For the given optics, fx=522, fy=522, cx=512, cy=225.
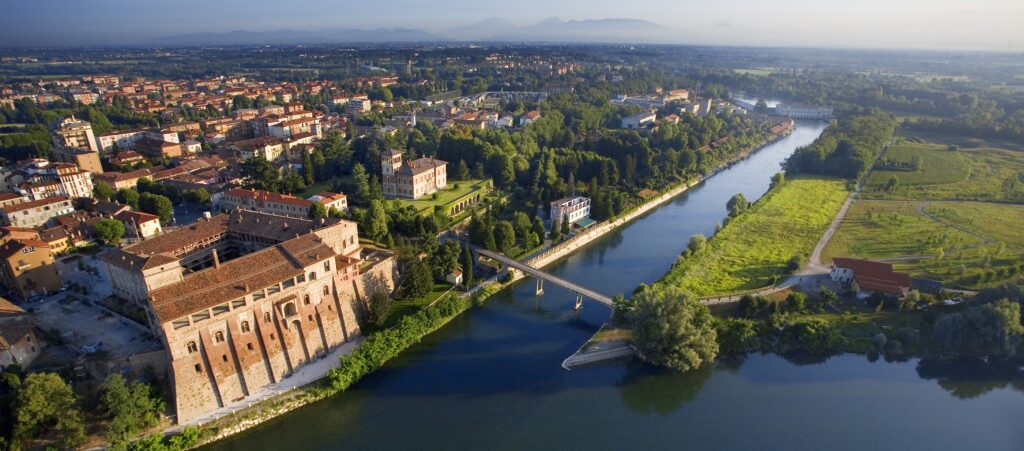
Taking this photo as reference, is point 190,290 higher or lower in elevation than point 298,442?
higher

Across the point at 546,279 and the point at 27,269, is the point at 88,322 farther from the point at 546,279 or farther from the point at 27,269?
the point at 546,279

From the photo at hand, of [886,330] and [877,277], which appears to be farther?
[877,277]

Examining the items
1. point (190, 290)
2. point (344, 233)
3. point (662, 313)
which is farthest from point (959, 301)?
point (190, 290)

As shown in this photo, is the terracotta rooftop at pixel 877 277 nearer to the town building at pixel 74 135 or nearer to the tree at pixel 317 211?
the tree at pixel 317 211

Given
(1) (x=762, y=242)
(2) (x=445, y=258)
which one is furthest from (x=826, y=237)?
(2) (x=445, y=258)

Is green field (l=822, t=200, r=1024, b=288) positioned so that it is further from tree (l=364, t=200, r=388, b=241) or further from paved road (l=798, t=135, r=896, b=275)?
tree (l=364, t=200, r=388, b=241)

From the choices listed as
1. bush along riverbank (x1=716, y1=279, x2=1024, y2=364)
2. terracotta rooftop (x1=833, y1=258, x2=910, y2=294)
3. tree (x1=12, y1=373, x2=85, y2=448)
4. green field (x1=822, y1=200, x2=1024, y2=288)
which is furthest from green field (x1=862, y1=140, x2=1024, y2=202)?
tree (x1=12, y1=373, x2=85, y2=448)

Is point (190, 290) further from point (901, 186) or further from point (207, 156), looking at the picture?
point (901, 186)
